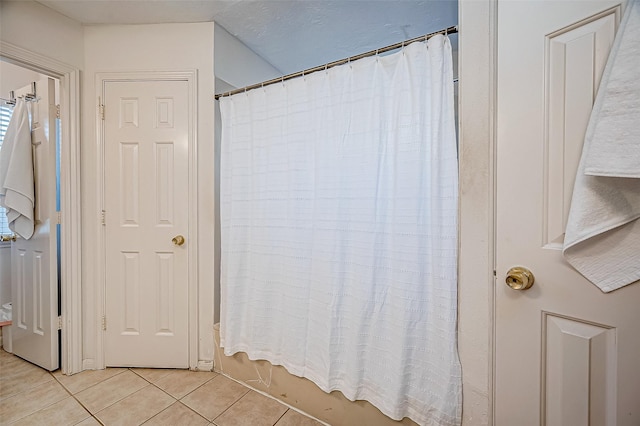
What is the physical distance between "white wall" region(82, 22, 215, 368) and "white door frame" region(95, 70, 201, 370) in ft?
0.10

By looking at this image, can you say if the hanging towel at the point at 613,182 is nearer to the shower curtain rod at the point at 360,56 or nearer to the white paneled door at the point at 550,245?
the white paneled door at the point at 550,245

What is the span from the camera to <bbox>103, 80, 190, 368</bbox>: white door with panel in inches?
71.8

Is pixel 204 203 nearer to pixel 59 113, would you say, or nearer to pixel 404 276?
pixel 59 113

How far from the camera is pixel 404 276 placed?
3.83 feet

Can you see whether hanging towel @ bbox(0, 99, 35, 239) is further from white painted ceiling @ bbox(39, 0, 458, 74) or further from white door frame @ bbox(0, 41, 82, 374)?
white painted ceiling @ bbox(39, 0, 458, 74)

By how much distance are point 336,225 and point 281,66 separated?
70.7 inches

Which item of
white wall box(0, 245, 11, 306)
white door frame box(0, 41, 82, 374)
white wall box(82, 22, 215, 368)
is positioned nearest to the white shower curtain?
white wall box(82, 22, 215, 368)

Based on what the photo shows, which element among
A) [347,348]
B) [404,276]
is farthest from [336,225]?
[347,348]

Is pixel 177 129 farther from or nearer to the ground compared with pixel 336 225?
farther from the ground

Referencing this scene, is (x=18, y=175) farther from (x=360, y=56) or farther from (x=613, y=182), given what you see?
(x=613, y=182)

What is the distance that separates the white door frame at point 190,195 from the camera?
1.82m

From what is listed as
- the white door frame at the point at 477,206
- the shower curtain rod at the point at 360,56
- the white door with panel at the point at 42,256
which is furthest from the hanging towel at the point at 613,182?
the white door with panel at the point at 42,256

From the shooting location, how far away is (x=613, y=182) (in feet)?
2.26

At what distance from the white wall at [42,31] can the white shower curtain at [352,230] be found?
1.03 metres
